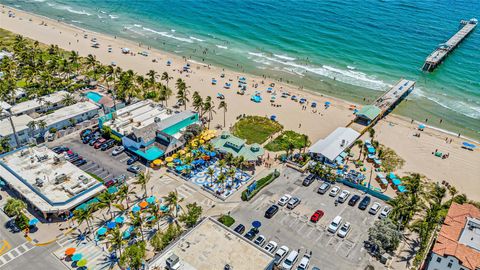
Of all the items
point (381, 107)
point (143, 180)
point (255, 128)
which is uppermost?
point (381, 107)

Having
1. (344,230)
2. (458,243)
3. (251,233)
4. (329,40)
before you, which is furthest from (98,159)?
(329,40)

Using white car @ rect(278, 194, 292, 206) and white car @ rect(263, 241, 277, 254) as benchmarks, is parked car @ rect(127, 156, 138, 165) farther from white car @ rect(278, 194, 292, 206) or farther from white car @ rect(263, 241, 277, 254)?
white car @ rect(263, 241, 277, 254)

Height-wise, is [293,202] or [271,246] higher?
[293,202]

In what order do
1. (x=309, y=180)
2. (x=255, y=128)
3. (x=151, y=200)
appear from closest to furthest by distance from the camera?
(x=151, y=200)
(x=309, y=180)
(x=255, y=128)

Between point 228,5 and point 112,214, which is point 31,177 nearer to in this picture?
point 112,214

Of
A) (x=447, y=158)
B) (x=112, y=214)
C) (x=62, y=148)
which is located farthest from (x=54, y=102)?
(x=447, y=158)

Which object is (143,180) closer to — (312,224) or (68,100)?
(312,224)

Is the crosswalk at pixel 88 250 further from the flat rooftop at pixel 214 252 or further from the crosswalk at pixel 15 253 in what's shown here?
the flat rooftop at pixel 214 252

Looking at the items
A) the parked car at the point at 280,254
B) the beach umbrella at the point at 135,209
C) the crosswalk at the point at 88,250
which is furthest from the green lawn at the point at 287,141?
the crosswalk at the point at 88,250
